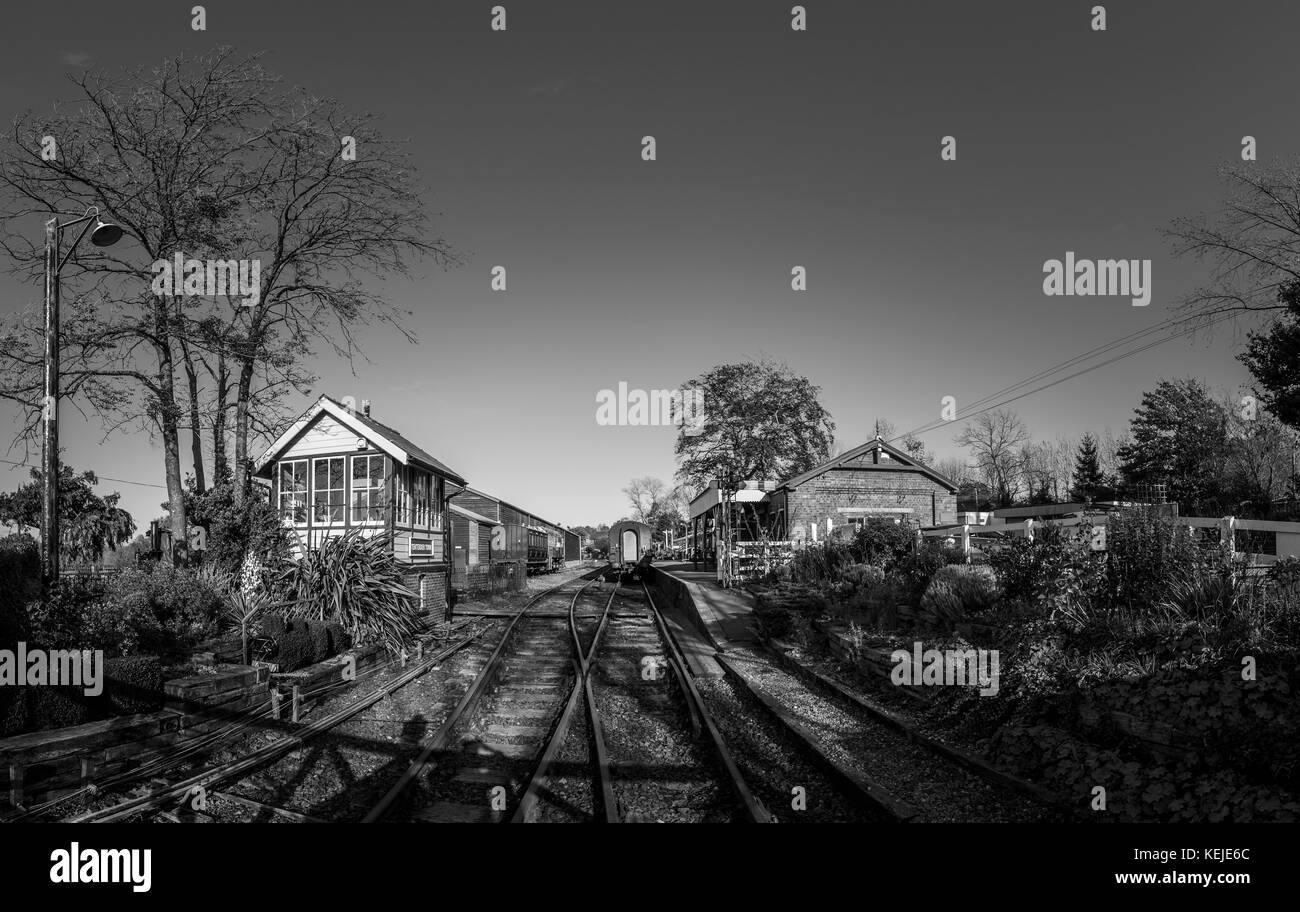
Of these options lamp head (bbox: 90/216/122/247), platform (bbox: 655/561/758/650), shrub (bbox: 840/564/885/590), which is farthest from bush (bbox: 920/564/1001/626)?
lamp head (bbox: 90/216/122/247)

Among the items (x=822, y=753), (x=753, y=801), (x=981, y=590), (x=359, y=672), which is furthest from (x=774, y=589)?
(x=753, y=801)

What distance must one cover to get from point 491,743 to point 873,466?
94.8 feet

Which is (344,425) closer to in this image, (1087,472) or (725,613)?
(725,613)

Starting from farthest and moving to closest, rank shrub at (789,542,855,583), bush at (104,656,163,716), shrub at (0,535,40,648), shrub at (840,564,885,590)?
1. shrub at (789,542,855,583)
2. shrub at (840,564,885,590)
3. shrub at (0,535,40,648)
4. bush at (104,656,163,716)

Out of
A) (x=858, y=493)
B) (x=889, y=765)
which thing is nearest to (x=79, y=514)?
(x=858, y=493)

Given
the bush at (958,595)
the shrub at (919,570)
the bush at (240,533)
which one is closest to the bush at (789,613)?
the shrub at (919,570)

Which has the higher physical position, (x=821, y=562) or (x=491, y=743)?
(x=821, y=562)

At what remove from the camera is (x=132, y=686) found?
7578mm

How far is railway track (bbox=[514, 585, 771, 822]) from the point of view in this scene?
6191 millimetres

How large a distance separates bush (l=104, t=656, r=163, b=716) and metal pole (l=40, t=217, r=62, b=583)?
7.79 ft

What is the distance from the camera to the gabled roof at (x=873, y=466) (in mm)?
33938

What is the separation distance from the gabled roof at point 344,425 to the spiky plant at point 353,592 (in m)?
4.95

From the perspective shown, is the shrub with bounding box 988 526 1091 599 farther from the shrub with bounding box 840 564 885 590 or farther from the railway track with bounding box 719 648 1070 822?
the shrub with bounding box 840 564 885 590
